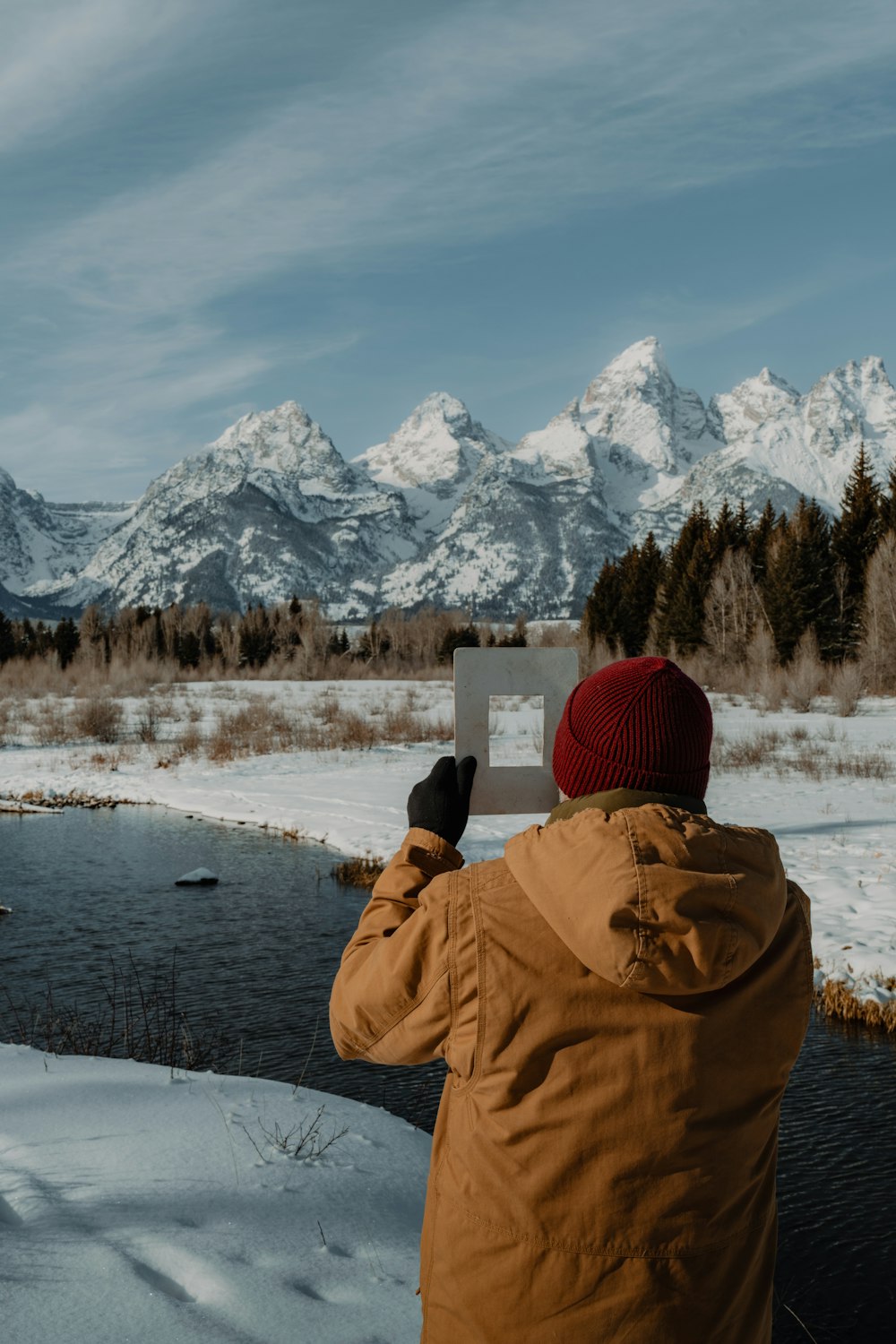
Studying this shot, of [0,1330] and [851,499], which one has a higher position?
[851,499]

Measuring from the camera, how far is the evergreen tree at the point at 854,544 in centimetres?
4044

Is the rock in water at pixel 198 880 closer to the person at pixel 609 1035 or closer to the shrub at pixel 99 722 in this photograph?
the person at pixel 609 1035

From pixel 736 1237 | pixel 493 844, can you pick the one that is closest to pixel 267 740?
pixel 493 844

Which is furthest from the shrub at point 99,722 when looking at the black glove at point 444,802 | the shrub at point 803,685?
the black glove at point 444,802

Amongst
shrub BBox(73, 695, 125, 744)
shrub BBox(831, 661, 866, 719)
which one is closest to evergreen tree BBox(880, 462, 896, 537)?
shrub BBox(831, 661, 866, 719)

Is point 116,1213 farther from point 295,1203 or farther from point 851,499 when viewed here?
point 851,499

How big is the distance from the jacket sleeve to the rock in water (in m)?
9.98

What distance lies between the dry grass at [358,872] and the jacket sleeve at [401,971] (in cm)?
949

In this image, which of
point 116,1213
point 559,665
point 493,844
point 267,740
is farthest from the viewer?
point 267,740

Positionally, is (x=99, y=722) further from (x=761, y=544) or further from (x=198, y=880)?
(x=761, y=544)

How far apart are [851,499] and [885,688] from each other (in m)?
11.2

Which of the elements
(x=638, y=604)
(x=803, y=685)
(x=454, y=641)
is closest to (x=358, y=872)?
(x=803, y=685)

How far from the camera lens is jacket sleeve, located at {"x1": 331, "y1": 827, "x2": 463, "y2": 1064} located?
5.08ft

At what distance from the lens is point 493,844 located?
12273mm
